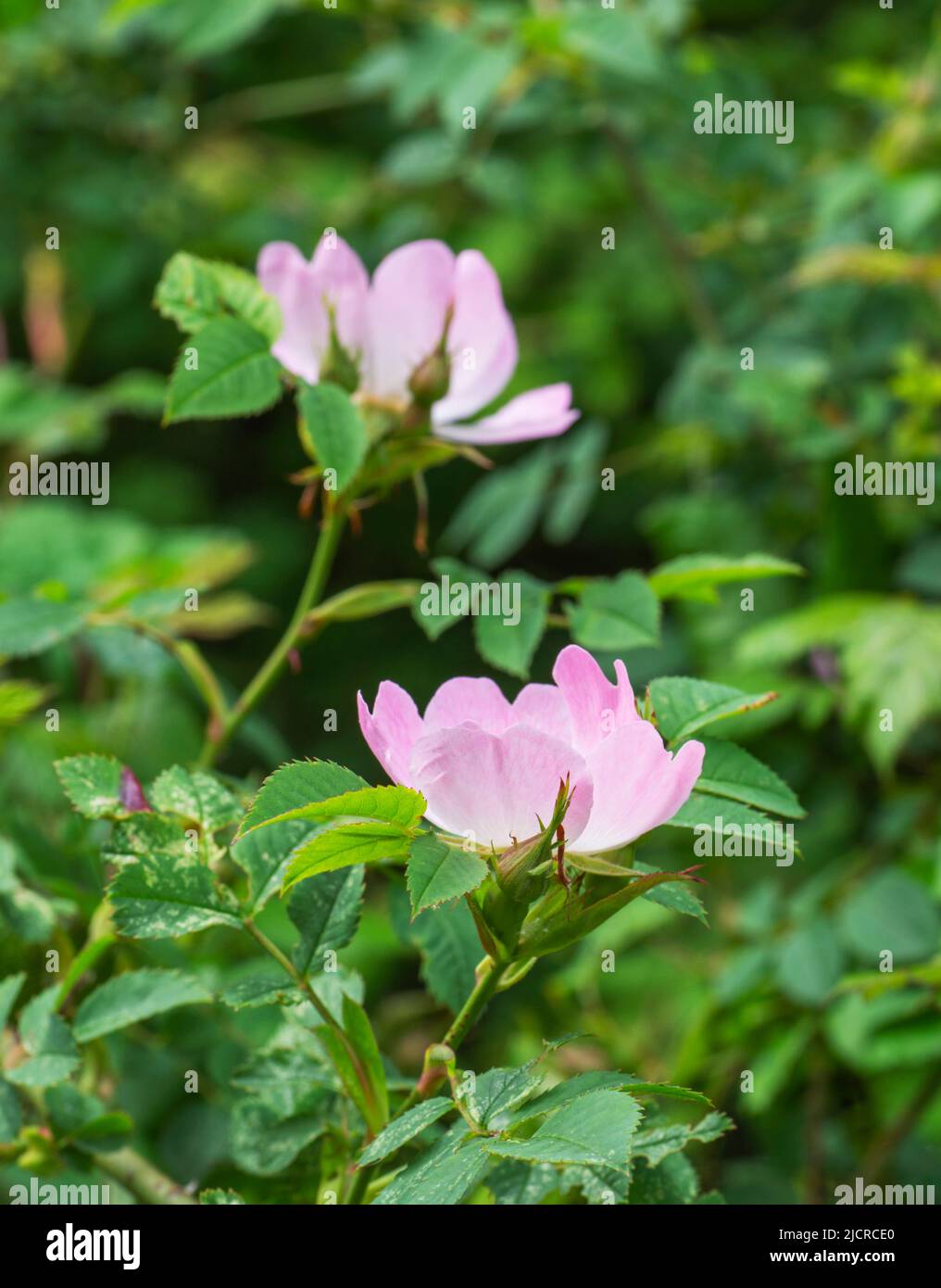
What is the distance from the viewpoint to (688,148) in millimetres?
1359

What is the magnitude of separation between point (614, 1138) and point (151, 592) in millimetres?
448

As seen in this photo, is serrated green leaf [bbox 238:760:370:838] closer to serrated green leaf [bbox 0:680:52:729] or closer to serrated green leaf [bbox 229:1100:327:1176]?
serrated green leaf [bbox 229:1100:327:1176]

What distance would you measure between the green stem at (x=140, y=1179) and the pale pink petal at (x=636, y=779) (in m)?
0.29

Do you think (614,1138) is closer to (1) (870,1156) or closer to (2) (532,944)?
(2) (532,944)

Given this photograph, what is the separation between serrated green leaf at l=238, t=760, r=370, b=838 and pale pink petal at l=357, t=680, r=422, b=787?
1 cm

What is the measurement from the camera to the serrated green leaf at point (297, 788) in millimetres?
441

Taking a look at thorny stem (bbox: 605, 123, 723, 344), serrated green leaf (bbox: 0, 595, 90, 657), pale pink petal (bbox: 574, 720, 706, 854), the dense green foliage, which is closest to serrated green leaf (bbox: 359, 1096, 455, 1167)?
the dense green foliage

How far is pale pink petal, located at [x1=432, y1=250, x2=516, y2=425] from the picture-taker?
0.66 metres

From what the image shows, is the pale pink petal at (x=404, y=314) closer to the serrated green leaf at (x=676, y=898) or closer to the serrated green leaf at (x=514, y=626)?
the serrated green leaf at (x=514, y=626)

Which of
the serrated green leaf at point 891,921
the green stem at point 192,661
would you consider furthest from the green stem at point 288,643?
the serrated green leaf at point 891,921

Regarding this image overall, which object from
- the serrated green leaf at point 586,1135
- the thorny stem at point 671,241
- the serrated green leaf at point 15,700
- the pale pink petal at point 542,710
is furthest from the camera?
the thorny stem at point 671,241

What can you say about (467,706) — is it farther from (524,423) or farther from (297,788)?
(524,423)

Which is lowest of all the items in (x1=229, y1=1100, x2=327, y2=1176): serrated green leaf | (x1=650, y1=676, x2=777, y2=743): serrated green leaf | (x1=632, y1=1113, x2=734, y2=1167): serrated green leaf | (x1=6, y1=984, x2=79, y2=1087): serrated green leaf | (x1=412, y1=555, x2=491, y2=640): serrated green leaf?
(x1=229, y1=1100, x2=327, y2=1176): serrated green leaf
